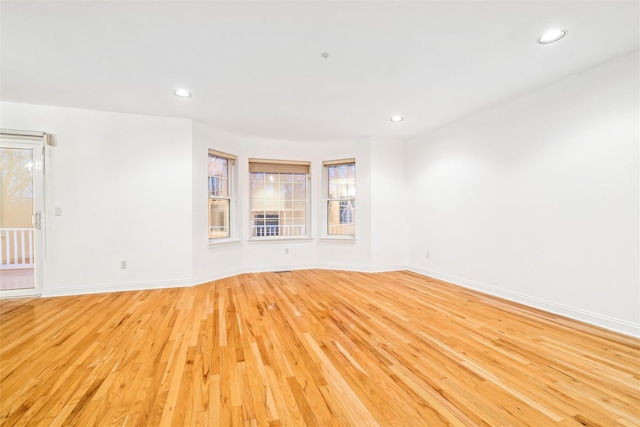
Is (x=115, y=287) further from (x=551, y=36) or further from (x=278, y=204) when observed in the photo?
(x=551, y=36)

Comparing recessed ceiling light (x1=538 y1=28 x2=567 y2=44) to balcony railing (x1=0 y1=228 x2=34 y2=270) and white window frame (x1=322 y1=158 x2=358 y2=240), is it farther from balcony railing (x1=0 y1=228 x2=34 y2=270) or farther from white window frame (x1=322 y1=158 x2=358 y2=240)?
balcony railing (x1=0 y1=228 x2=34 y2=270)

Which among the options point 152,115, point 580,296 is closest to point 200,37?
point 152,115

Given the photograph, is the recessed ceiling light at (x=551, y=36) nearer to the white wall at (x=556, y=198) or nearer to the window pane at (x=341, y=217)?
the white wall at (x=556, y=198)

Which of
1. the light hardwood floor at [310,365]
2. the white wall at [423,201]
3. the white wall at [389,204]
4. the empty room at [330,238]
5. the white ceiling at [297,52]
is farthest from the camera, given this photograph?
the white wall at [389,204]

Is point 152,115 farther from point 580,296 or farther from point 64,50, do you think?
point 580,296

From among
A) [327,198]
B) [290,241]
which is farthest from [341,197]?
[290,241]

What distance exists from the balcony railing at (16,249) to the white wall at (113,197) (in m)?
2.42

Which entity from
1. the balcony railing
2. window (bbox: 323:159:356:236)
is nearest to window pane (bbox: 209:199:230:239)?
window (bbox: 323:159:356:236)

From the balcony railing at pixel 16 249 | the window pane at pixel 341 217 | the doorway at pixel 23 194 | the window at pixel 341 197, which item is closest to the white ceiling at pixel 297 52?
the doorway at pixel 23 194

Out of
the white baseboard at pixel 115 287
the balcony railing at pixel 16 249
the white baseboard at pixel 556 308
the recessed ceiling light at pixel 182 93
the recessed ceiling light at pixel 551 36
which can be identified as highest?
the recessed ceiling light at pixel 551 36

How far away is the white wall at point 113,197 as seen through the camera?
12.0ft

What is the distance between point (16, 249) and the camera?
5.10 meters

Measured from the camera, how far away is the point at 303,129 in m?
4.57

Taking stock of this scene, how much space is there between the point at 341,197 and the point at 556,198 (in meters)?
3.31
